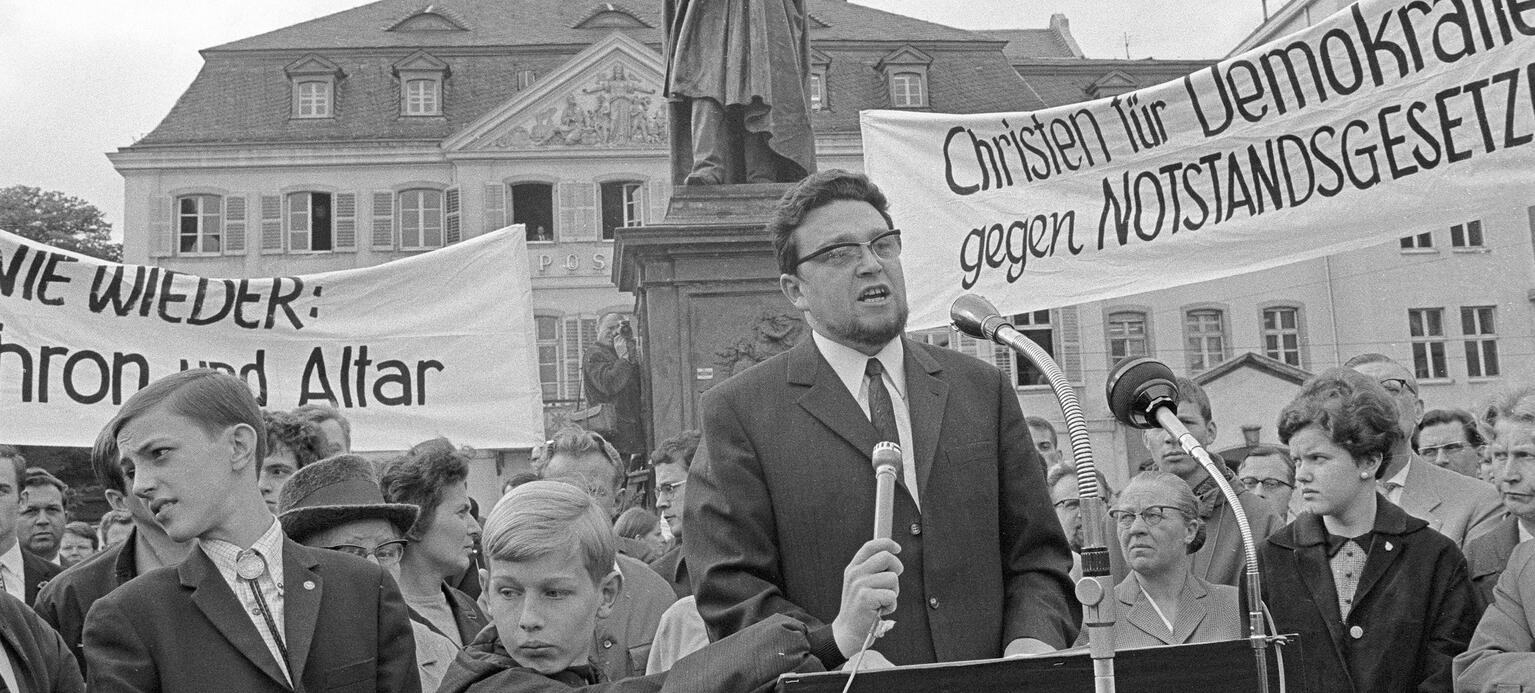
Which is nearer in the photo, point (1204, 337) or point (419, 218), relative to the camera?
point (419, 218)

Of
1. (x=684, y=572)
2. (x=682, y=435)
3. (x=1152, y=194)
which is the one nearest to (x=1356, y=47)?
(x=1152, y=194)

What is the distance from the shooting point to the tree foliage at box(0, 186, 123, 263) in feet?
187

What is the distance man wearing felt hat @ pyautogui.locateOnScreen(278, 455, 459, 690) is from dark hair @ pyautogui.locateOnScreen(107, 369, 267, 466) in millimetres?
694

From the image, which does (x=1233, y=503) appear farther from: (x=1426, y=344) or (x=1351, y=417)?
(x=1426, y=344)

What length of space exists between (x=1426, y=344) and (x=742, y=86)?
1467 inches

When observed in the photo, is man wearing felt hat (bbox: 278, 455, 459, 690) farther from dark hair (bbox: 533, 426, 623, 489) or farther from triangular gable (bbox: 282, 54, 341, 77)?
triangular gable (bbox: 282, 54, 341, 77)

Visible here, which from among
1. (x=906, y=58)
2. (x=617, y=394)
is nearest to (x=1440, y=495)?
(x=617, y=394)

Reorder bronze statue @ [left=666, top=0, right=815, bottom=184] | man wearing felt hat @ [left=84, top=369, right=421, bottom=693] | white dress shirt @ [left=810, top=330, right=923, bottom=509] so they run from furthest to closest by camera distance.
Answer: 1. bronze statue @ [left=666, top=0, right=815, bottom=184]
2. white dress shirt @ [left=810, top=330, right=923, bottom=509]
3. man wearing felt hat @ [left=84, top=369, right=421, bottom=693]

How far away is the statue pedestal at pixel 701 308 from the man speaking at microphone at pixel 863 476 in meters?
3.87

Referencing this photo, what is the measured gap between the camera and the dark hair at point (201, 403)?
350 centimetres

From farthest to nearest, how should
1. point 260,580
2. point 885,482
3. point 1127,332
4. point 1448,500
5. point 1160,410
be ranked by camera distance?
point 1127,332 < point 1448,500 < point 260,580 < point 1160,410 < point 885,482

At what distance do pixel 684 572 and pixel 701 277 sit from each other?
248cm

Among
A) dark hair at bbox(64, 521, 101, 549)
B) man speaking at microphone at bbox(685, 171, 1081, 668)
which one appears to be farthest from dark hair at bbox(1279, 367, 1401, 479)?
dark hair at bbox(64, 521, 101, 549)

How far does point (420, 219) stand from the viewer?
4188cm
